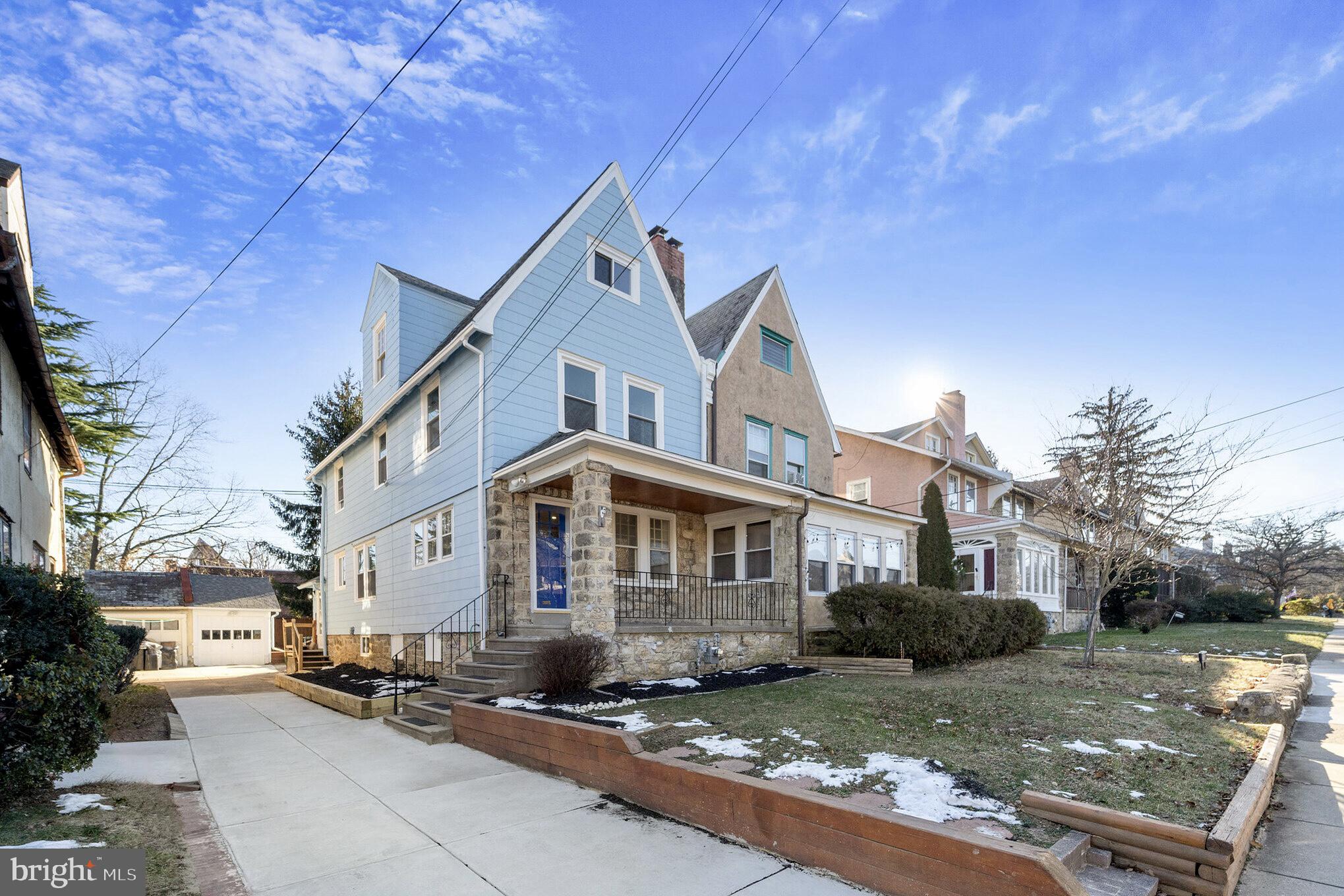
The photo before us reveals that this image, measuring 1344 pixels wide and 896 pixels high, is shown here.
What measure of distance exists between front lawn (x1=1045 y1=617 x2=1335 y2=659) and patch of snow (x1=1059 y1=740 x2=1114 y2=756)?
403 inches

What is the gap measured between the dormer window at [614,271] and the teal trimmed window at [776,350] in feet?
13.2

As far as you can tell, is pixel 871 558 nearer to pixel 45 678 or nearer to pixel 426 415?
pixel 426 415

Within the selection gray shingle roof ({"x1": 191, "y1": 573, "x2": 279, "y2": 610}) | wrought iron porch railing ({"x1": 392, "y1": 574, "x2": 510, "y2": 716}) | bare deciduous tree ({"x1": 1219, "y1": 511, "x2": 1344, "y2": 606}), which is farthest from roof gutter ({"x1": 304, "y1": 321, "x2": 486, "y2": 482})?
bare deciduous tree ({"x1": 1219, "y1": 511, "x2": 1344, "y2": 606})

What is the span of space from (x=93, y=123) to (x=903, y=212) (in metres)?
11.2

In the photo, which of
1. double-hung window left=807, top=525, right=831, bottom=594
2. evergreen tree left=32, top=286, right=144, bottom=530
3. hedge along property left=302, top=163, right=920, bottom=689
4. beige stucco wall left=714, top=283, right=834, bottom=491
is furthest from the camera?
evergreen tree left=32, top=286, right=144, bottom=530

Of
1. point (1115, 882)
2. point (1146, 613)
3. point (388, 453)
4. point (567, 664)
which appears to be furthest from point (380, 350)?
point (1146, 613)

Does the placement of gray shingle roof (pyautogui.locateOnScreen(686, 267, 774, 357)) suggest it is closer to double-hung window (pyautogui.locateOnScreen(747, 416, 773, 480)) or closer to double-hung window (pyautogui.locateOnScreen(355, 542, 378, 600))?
double-hung window (pyautogui.locateOnScreen(747, 416, 773, 480))

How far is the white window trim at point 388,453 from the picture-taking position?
15.5 m

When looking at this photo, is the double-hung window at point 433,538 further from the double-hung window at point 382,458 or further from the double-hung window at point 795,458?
the double-hung window at point 795,458

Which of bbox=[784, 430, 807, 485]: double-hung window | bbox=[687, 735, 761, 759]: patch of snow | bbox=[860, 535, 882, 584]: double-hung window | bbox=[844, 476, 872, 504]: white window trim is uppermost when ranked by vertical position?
bbox=[784, 430, 807, 485]: double-hung window

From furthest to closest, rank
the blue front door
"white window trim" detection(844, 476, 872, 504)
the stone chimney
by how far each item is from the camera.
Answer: the stone chimney < "white window trim" detection(844, 476, 872, 504) < the blue front door

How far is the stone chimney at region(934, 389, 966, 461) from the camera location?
26.9 meters

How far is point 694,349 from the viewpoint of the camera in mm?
14867

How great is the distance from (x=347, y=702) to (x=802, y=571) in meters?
8.18
